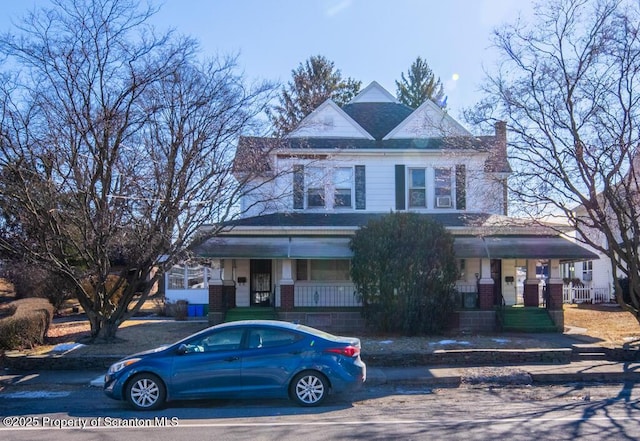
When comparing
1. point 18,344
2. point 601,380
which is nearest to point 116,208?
point 18,344

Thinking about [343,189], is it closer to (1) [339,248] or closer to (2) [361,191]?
(2) [361,191]

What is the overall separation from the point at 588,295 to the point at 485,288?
15.1 metres

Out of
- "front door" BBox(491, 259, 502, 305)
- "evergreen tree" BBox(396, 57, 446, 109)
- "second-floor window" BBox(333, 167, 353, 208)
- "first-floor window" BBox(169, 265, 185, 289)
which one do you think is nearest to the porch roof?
"second-floor window" BBox(333, 167, 353, 208)

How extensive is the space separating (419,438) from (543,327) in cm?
1359

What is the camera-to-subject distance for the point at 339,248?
1966 cm

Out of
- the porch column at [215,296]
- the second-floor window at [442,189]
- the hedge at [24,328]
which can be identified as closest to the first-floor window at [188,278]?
the porch column at [215,296]

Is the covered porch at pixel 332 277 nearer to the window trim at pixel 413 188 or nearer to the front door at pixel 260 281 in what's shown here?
the front door at pixel 260 281

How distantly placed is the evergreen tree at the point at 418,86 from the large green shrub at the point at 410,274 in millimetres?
33335

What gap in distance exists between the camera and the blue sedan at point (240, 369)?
368 inches

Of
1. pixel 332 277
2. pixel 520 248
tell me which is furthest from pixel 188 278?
pixel 520 248

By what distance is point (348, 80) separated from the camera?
5100 cm

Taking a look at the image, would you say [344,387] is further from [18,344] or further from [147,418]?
[18,344]

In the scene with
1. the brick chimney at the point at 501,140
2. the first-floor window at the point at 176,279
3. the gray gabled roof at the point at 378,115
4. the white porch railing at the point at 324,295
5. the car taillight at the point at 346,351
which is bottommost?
the car taillight at the point at 346,351

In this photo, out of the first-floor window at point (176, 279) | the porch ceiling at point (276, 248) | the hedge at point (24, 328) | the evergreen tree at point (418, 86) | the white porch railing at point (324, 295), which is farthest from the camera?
the evergreen tree at point (418, 86)
